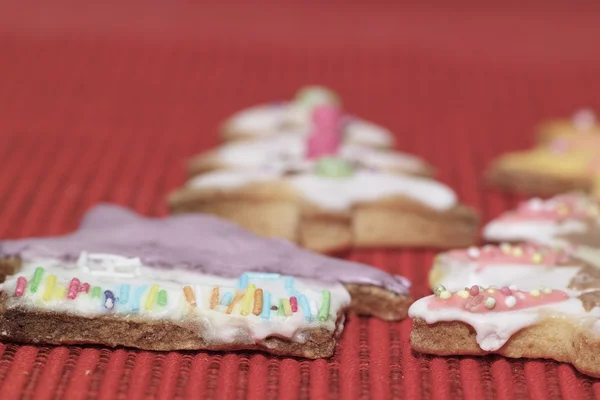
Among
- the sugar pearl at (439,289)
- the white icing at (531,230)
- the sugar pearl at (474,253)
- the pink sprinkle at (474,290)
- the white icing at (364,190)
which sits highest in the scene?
the white icing at (364,190)

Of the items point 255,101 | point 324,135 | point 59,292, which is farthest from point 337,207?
point 255,101

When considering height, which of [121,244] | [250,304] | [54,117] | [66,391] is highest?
[54,117]

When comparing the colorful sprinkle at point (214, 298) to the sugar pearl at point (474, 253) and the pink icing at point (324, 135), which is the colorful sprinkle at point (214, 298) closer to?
the sugar pearl at point (474, 253)

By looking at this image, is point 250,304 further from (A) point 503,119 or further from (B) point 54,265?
(A) point 503,119

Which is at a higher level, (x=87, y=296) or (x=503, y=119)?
(x=503, y=119)

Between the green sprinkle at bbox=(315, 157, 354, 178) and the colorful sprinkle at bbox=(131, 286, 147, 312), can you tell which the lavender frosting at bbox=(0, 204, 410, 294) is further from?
the green sprinkle at bbox=(315, 157, 354, 178)

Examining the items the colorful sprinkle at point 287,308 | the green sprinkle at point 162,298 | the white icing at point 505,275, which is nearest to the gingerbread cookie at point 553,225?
the white icing at point 505,275

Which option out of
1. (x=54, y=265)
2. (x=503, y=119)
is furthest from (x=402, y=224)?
(x=503, y=119)
